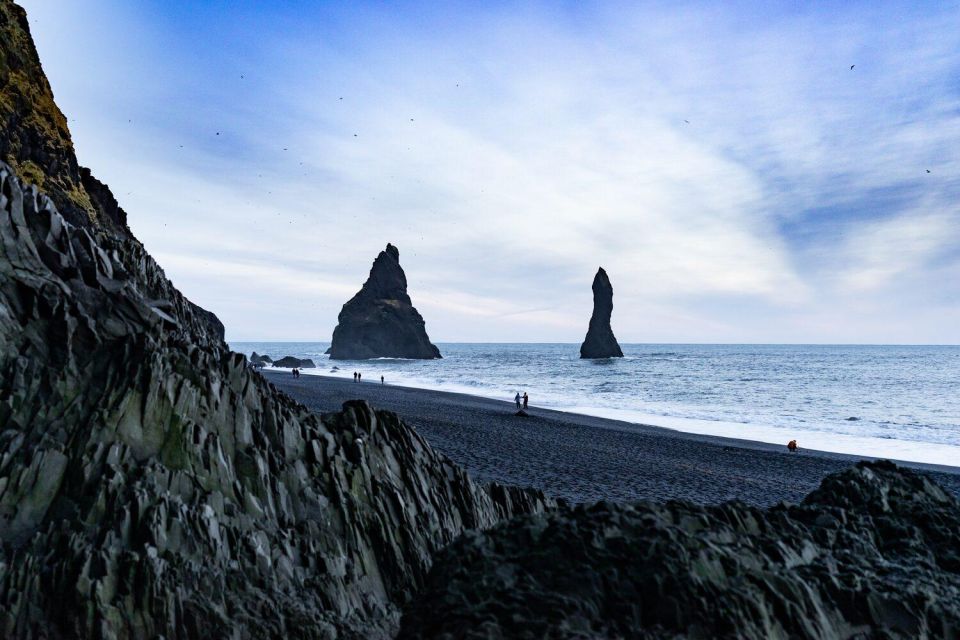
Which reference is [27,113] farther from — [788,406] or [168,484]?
[788,406]

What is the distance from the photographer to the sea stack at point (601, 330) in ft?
595

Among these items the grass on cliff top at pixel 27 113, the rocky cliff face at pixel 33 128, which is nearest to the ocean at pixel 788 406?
the rocky cliff face at pixel 33 128

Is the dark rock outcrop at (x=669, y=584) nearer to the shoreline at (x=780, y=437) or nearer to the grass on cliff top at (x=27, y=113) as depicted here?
the grass on cliff top at (x=27, y=113)

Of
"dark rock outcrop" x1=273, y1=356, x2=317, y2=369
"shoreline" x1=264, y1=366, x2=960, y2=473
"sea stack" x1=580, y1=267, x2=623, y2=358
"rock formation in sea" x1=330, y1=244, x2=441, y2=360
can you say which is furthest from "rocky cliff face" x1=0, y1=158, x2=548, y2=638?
"sea stack" x1=580, y1=267, x2=623, y2=358

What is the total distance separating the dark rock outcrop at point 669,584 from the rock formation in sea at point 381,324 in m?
173

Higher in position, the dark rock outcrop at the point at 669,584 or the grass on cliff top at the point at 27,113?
the grass on cliff top at the point at 27,113

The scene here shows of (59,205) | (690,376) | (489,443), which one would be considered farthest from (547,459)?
(690,376)

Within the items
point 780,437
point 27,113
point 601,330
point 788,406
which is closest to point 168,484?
point 27,113

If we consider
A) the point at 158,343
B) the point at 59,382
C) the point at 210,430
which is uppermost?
the point at 158,343

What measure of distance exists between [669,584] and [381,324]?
176 meters

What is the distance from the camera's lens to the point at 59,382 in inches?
263

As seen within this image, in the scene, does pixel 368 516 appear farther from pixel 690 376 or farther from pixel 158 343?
pixel 690 376

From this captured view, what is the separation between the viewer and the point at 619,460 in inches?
1036

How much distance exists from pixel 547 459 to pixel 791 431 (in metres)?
26.3
